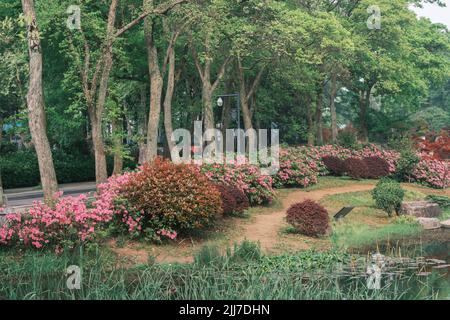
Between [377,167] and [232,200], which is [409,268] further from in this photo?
[377,167]

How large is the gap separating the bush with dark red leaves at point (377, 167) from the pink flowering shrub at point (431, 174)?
59.3 inches

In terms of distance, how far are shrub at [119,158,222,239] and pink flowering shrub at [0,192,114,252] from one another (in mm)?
1281

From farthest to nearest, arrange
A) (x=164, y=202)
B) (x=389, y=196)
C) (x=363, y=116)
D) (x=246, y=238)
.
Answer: (x=363, y=116) → (x=389, y=196) → (x=246, y=238) → (x=164, y=202)

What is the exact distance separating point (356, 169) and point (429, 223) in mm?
10431

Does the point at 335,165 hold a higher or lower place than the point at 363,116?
lower

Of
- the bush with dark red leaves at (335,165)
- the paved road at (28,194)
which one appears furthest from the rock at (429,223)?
the paved road at (28,194)

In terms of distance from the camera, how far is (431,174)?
3369 cm

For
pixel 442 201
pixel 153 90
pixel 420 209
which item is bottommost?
pixel 442 201

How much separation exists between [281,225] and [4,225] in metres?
8.68

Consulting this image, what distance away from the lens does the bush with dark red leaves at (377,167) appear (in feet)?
109

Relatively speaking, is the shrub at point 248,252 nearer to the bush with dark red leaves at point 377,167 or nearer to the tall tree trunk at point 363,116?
the bush with dark red leaves at point 377,167

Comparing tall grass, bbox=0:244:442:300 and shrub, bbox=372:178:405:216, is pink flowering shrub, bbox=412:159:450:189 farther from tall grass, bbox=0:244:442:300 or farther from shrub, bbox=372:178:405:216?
tall grass, bbox=0:244:442:300

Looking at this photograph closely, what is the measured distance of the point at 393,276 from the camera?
12922mm

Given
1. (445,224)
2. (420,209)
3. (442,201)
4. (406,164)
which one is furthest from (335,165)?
(445,224)
